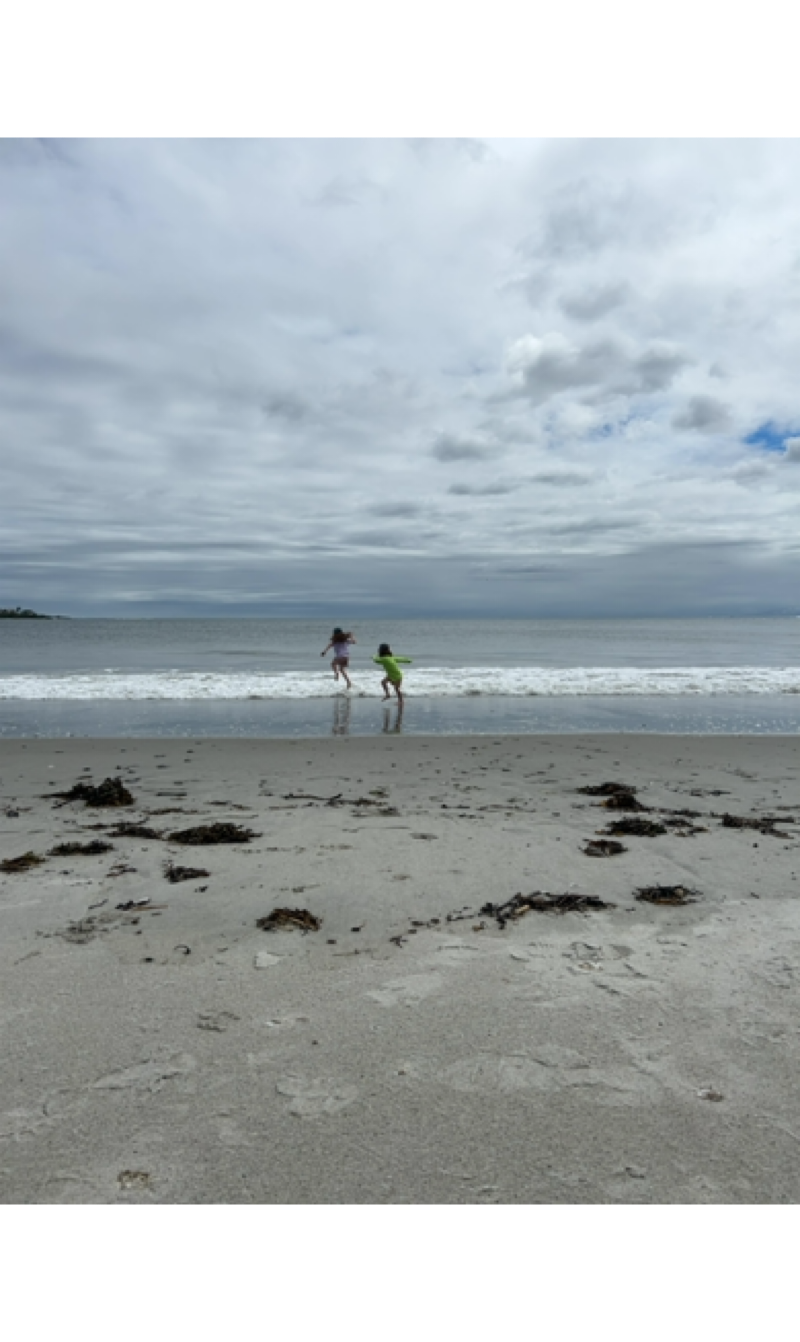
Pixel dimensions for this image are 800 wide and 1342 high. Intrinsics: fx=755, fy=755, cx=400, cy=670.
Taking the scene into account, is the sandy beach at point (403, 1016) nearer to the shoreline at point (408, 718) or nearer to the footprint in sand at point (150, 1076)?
the footprint in sand at point (150, 1076)

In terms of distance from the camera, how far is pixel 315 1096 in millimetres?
2635

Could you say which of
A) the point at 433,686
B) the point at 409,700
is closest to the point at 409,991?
the point at 409,700

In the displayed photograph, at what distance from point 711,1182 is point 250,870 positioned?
366 cm

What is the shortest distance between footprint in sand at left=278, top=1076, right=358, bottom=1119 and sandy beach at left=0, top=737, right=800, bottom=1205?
1 cm

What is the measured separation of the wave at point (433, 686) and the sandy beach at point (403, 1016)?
13835 millimetres

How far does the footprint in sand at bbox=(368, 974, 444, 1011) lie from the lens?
3.33 metres

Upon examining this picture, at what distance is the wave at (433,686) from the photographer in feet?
66.6

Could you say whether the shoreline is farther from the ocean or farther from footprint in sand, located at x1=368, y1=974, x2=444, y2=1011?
footprint in sand, located at x1=368, y1=974, x2=444, y2=1011

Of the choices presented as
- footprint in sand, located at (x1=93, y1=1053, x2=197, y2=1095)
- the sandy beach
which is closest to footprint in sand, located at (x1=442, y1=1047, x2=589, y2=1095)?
the sandy beach

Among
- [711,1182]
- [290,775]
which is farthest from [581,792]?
[711,1182]

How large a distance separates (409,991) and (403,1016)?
9.3 inches

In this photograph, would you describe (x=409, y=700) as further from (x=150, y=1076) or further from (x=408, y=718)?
(x=150, y=1076)

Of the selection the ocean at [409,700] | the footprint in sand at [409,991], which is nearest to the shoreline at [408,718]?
→ the ocean at [409,700]
